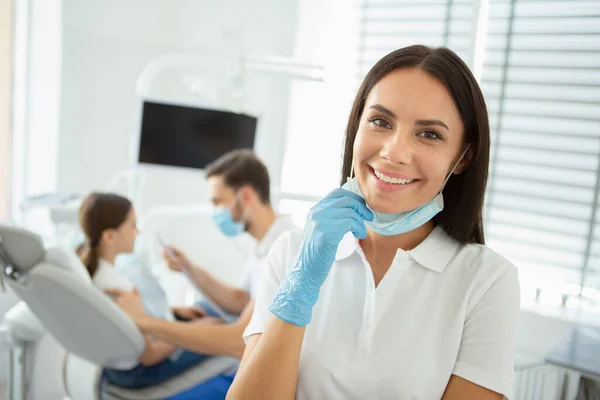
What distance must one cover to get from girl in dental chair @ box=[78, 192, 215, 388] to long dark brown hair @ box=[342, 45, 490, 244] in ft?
3.38

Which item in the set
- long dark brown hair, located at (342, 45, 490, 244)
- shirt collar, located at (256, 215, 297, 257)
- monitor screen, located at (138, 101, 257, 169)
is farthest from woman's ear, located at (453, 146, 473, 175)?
A: monitor screen, located at (138, 101, 257, 169)

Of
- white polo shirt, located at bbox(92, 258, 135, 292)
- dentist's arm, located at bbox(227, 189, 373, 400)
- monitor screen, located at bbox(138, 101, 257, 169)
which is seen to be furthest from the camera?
monitor screen, located at bbox(138, 101, 257, 169)

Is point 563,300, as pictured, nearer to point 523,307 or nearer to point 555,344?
point 523,307

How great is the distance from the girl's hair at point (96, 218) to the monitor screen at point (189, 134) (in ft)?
1.62

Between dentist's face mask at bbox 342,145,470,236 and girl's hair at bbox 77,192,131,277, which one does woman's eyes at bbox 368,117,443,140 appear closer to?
dentist's face mask at bbox 342,145,470,236

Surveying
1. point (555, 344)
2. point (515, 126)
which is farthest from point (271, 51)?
point (555, 344)

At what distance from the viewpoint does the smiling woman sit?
1031 millimetres

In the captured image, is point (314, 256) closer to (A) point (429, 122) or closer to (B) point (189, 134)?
(A) point (429, 122)

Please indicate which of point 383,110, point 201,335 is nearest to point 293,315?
point 383,110

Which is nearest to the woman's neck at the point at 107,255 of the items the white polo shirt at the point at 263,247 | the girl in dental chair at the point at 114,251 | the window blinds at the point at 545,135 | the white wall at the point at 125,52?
the girl in dental chair at the point at 114,251

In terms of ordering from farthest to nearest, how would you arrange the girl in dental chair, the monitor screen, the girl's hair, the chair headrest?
the monitor screen
the girl's hair
the girl in dental chair
the chair headrest

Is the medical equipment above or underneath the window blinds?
underneath

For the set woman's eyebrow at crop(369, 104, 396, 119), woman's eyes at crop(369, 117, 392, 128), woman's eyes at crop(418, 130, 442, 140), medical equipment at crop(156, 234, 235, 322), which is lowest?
medical equipment at crop(156, 234, 235, 322)

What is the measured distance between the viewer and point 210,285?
2266mm
